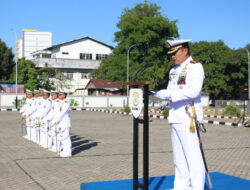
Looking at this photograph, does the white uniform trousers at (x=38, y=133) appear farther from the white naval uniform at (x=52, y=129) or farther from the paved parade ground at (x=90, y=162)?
the white naval uniform at (x=52, y=129)

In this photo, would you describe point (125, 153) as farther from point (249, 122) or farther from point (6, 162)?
point (249, 122)

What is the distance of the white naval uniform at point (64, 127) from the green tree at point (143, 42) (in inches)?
1384

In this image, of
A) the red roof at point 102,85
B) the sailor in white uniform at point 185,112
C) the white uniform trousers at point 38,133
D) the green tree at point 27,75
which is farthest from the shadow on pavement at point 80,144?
the red roof at point 102,85

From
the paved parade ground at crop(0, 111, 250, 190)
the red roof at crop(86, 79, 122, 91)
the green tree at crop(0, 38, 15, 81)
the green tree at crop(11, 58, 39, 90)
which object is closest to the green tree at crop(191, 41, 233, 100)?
the red roof at crop(86, 79, 122, 91)

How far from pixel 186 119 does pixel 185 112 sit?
0.08m

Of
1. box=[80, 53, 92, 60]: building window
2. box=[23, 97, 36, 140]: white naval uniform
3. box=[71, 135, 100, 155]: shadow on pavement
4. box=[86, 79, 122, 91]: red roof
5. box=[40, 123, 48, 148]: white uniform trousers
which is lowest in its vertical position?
box=[71, 135, 100, 155]: shadow on pavement

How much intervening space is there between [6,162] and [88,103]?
35086 mm

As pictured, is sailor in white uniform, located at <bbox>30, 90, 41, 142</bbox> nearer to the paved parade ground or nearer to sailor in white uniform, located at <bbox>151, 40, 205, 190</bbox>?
the paved parade ground

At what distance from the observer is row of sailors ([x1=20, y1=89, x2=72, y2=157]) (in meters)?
9.92

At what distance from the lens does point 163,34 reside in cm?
4819

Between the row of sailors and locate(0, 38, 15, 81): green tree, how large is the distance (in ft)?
179

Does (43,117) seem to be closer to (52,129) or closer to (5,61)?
(52,129)

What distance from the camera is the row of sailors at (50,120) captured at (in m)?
9.92

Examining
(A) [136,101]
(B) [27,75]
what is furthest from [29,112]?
(B) [27,75]
